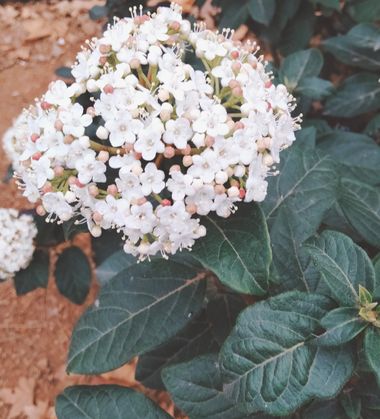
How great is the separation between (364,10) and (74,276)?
140 centimetres

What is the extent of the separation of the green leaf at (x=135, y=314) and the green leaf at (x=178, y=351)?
289mm

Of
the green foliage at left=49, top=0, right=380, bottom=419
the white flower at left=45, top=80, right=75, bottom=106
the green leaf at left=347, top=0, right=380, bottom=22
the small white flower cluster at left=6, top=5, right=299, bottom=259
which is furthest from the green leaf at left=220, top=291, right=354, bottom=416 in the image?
the green leaf at left=347, top=0, right=380, bottom=22

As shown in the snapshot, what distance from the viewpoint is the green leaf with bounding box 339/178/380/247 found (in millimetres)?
1573

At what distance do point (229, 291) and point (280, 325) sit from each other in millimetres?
459

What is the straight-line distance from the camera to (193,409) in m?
1.47

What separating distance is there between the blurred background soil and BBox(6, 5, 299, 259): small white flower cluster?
1.02 m

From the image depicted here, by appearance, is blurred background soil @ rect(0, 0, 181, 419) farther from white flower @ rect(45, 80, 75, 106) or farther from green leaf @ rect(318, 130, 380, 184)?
white flower @ rect(45, 80, 75, 106)

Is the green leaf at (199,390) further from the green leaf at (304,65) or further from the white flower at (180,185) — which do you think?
the green leaf at (304,65)

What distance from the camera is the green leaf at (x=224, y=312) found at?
5.38 feet

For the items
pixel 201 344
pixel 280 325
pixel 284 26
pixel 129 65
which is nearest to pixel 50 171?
pixel 129 65

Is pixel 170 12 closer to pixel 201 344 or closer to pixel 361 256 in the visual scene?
pixel 361 256

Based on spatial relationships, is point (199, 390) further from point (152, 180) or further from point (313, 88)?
point (313, 88)

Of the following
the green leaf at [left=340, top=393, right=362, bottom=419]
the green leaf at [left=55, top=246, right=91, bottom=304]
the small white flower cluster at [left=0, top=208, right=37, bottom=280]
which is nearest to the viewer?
the green leaf at [left=340, top=393, right=362, bottom=419]

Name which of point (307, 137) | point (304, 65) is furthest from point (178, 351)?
point (304, 65)
